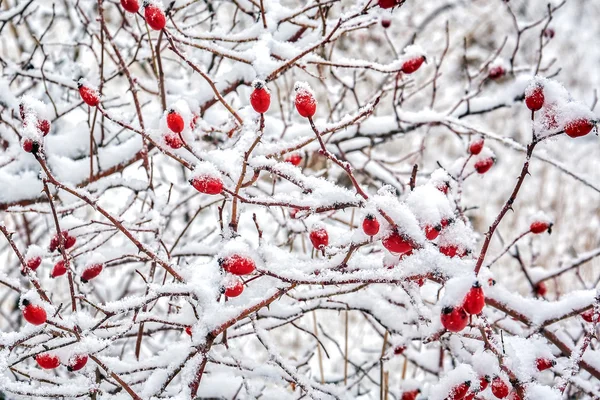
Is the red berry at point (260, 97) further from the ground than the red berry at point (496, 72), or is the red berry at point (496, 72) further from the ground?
the red berry at point (496, 72)

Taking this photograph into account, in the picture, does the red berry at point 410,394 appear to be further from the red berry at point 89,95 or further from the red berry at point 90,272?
the red berry at point 89,95

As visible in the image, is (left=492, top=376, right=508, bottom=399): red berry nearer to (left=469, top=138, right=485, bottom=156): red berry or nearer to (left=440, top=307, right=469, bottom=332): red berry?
(left=440, top=307, right=469, bottom=332): red berry

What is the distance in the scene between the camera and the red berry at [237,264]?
3.76 feet

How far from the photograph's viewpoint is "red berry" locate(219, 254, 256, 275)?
1147mm

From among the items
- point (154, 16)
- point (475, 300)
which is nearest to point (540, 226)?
point (475, 300)

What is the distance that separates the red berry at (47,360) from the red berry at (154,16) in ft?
2.95

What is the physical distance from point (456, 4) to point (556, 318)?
24.8ft

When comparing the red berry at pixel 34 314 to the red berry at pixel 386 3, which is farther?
the red berry at pixel 386 3

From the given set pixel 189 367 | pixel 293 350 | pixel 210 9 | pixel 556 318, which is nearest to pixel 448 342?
pixel 556 318

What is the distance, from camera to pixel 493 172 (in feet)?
27.0

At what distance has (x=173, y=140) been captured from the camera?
52.7 inches

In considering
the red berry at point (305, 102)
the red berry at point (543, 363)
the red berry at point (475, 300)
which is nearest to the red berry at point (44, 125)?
the red berry at point (305, 102)

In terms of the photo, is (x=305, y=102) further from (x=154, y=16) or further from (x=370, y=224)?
(x=154, y=16)

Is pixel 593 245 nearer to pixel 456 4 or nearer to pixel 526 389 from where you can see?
pixel 456 4
